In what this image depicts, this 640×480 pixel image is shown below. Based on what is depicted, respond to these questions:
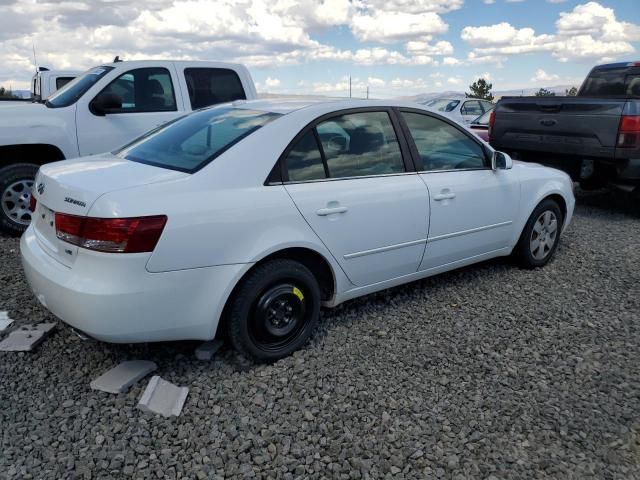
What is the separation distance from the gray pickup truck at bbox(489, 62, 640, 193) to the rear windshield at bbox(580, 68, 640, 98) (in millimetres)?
19

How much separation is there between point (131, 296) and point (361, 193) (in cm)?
156

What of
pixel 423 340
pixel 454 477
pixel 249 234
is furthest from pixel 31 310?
pixel 454 477

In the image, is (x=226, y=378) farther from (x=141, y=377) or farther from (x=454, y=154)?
(x=454, y=154)

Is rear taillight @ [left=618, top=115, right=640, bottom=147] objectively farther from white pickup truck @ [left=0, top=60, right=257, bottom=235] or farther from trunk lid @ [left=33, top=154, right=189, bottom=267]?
trunk lid @ [left=33, top=154, right=189, bottom=267]

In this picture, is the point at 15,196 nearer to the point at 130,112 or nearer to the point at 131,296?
the point at 130,112

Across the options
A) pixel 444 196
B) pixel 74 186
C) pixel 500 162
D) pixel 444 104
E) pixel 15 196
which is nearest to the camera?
pixel 74 186

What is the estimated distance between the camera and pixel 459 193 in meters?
4.09

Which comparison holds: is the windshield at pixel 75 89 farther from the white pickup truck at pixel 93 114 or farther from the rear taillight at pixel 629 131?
the rear taillight at pixel 629 131

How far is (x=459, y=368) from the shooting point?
10.9ft

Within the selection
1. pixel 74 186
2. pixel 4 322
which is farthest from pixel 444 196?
pixel 4 322

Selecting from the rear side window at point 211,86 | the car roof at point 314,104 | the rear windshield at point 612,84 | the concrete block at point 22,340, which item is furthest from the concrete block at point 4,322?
the rear windshield at point 612,84

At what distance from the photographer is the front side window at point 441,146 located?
401 centimetres

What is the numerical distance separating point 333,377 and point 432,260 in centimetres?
135

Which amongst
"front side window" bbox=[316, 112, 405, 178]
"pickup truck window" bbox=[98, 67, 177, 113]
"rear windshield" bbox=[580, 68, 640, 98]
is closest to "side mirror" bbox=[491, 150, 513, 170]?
"front side window" bbox=[316, 112, 405, 178]
